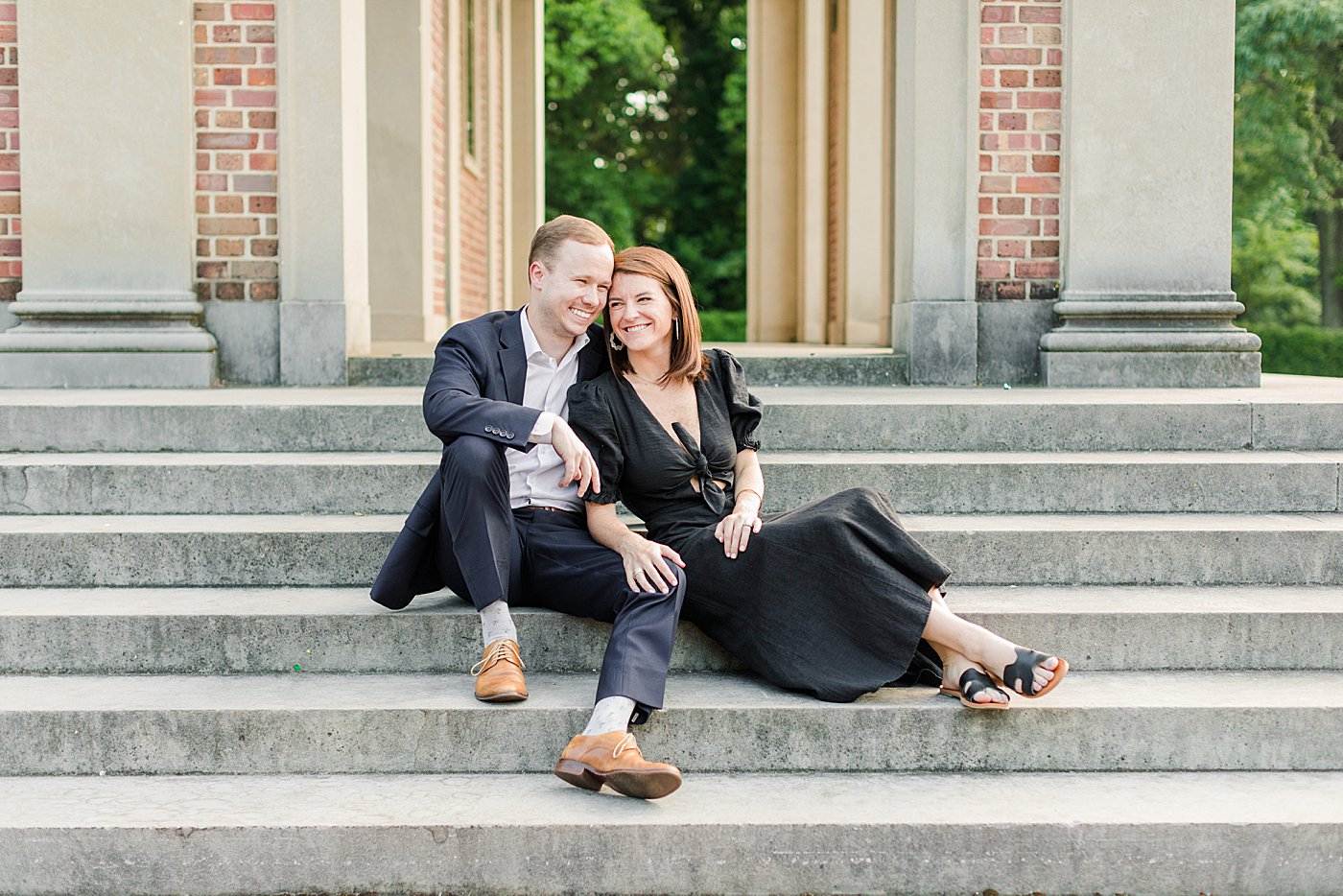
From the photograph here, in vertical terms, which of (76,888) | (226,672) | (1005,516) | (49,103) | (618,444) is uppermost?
(49,103)

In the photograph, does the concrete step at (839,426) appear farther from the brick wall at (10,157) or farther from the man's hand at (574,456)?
the man's hand at (574,456)

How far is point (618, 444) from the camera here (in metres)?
3.36

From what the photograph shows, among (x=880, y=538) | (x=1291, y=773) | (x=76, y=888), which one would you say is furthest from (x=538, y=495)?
(x=1291, y=773)

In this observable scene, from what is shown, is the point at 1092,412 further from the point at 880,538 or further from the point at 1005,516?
the point at 880,538

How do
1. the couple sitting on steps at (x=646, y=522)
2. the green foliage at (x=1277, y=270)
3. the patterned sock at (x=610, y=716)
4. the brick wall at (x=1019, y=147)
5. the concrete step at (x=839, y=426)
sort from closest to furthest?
the patterned sock at (x=610, y=716) → the couple sitting on steps at (x=646, y=522) → the concrete step at (x=839, y=426) → the brick wall at (x=1019, y=147) → the green foliage at (x=1277, y=270)

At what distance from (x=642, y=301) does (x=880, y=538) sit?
897 millimetres

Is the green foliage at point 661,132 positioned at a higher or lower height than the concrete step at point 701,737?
higher

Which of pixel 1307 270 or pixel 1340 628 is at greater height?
pixel 1307 270

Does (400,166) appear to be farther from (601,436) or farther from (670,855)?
(670,855)

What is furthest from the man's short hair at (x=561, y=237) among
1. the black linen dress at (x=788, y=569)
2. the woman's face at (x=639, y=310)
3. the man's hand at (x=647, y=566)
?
the man's hand at (x=647, y=566)

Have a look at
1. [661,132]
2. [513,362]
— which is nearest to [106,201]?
[513,362]

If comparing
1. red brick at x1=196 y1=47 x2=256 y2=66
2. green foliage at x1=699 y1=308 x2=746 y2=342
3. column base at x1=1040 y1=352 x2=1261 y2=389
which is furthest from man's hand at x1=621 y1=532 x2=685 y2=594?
A: green foliage at x1=699 y1=308 x2=746 y2=342

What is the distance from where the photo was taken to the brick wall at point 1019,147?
223 inches

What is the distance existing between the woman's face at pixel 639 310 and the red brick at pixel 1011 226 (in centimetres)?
288
